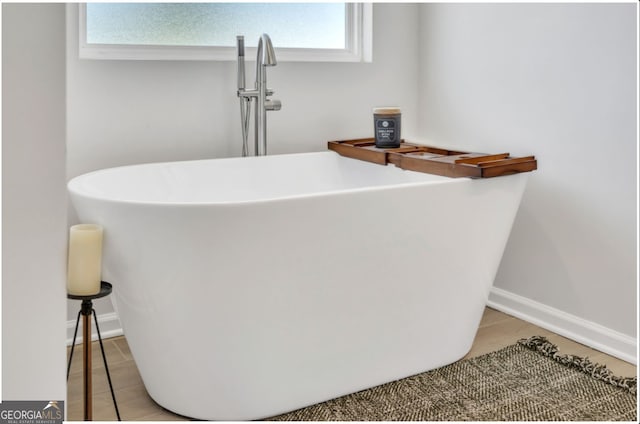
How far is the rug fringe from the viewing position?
2.18 m

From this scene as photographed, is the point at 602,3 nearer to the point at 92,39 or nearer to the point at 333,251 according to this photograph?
the point at 333,251

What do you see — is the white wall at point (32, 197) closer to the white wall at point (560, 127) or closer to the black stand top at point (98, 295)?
the black stand top at point (98, 295)

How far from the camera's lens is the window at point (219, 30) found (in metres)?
2.57

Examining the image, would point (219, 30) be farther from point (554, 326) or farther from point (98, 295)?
point (554, 326)

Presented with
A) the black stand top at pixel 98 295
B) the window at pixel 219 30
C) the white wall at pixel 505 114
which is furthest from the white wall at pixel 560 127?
the black stand top at pixel 98 295

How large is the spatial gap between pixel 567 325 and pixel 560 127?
2.49 feet

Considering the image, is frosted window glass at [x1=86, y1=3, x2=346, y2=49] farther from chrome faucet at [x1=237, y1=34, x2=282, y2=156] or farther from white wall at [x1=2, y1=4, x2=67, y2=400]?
white wall at [x1=2, y1=4, x2=67, y2=400]

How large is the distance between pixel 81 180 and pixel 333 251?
829mm

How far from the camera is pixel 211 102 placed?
8.96 feet

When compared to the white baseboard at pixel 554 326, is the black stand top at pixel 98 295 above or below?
above

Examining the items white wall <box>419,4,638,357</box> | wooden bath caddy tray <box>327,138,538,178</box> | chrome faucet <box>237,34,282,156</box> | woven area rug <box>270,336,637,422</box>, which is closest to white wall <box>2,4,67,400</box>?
woven area rug <box>270,336,637,422</box>

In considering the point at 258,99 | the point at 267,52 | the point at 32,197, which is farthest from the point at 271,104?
the point at 32,197

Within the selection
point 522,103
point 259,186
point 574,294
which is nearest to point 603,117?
point 522,103

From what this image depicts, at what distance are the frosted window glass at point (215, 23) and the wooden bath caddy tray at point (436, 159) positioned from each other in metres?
0.54
